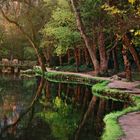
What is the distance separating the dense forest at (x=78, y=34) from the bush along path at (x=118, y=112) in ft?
8.36

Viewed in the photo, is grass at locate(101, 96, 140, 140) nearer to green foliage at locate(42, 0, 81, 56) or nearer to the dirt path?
the dirt path

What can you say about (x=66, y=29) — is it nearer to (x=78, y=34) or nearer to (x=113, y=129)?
(x=78, y=34)

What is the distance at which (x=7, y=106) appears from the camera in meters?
26.1

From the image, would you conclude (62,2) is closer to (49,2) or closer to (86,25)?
(86,25)

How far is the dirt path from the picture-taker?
1454cm

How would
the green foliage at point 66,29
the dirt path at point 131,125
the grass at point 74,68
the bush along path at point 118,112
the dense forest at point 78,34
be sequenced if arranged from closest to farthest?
the dirt path at point 131,125
the bush along path at point 118,112
the dense forest at point 78,34
the green foliage at point 66,29
the grass at point 74,68

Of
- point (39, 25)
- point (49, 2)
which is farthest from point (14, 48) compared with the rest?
point (49, 2)

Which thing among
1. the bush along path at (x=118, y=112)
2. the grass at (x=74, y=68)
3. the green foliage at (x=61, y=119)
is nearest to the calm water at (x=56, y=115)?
the green foliage at (x=61, y=119)

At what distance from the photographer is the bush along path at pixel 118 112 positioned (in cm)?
1505

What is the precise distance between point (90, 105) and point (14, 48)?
51.5 m

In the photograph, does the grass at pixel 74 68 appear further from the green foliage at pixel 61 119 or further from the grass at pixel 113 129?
the grass at pixel 113 129

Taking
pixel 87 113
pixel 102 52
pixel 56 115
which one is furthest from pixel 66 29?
pixel 56 115

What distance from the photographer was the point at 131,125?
1662cm

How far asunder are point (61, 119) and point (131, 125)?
5.46 m
